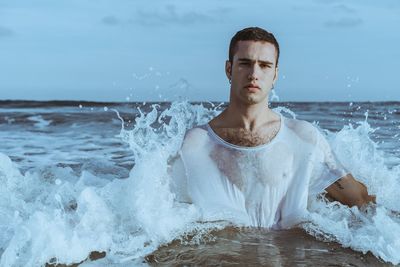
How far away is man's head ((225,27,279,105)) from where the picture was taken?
4.59 m

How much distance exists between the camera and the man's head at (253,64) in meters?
4.59

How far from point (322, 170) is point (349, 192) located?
29cm

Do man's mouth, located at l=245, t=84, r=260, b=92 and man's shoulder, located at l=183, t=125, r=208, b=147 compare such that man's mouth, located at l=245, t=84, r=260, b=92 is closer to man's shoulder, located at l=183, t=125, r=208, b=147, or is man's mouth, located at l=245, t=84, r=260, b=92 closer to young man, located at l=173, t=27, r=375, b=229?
young man, located at l=173, t=27, r=375, b=229

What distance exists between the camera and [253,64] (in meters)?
4.60

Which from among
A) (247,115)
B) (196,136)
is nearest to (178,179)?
(196,136)

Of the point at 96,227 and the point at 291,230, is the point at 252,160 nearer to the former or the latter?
the point at 291,230

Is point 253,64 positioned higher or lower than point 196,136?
higher

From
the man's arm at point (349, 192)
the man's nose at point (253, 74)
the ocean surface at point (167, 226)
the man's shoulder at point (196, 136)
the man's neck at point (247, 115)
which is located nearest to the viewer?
the ocean surface at point (167, 226)

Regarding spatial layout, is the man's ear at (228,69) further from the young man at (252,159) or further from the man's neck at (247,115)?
the man's neck at (247,115)

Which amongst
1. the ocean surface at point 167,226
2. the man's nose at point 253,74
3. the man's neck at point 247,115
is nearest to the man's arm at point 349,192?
the ocean surface at point 167,226

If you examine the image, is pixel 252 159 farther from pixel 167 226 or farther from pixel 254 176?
pixel 167 226

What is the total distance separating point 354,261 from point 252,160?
0.96m

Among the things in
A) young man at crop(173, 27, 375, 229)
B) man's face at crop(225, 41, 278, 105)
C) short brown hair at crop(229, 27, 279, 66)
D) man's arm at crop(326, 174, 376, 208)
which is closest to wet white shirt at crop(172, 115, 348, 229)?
young man at crop(173, 27, 375, 229)

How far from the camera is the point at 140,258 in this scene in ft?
13.8
